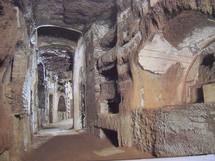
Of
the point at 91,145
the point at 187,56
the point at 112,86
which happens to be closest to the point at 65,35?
the point at 112,86

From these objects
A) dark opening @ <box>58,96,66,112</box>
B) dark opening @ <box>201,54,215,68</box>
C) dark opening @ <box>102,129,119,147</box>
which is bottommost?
dark opening @ <box>102,129,119,147</box>

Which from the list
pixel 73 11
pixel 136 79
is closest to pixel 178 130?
pixel 136 79

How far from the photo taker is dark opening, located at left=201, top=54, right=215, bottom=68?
297 centimetres

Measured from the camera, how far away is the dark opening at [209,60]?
9.74 ft

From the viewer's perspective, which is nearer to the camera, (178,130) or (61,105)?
(178,130)

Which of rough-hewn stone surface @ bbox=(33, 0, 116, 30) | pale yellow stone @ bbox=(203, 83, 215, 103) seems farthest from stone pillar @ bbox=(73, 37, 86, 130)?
pale yellow stone @ bbox=(203, 83, 215, 103)

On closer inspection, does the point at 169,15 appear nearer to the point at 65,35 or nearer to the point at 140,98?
the point at 140,98

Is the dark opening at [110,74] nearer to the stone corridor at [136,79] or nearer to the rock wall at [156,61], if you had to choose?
the stone corridor at [136,79]

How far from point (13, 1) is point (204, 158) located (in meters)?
2.70

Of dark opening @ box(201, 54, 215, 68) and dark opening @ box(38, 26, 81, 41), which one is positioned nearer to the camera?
dark opening @ box(201, 54, 215, 68)

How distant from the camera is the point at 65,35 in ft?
18.7

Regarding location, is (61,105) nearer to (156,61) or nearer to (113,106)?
(113,106)

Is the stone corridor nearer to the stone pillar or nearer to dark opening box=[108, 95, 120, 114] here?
dark opening box=[108, 95, 120, 114]

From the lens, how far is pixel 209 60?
300cm
